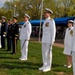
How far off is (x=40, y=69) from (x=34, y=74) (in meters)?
0.75

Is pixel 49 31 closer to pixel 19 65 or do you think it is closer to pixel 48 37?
pixel 48 37

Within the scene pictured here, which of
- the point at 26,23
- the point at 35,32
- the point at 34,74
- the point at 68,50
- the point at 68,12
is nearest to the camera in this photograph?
the point at 34,74

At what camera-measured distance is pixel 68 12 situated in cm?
5047

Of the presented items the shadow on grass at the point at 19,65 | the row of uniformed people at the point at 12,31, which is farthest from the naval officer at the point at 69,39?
the row of uniformed people at the point at 12,31

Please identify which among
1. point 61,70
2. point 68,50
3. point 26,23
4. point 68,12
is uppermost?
point 68,12

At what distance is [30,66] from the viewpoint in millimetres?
9414

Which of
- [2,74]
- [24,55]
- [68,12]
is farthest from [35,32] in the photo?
[2,74]

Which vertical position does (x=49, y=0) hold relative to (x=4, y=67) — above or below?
above

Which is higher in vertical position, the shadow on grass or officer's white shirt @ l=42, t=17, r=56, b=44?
officer's white shirt @ l=42, t=17, r=56, b=44

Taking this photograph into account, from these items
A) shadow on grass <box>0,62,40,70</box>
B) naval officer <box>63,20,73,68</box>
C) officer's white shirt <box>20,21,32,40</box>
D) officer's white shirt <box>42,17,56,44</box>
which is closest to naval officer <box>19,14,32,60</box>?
officer's white shirt <box>20,21,32,40</box>

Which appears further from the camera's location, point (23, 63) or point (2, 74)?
point (23, 63)

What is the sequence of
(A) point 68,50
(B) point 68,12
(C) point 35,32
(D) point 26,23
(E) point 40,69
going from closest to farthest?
(E) point 40,69 < (A) point 68,50 < (D) point 26,23 < (C) point 35,32 < (B) point 68,12

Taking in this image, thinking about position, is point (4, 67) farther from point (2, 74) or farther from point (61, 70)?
point (61, 70)

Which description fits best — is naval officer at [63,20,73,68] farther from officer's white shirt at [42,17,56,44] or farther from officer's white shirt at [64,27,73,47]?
officer's white shirt at [42,17,56,44]
